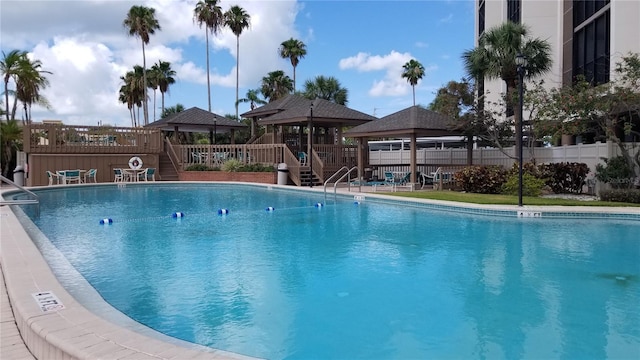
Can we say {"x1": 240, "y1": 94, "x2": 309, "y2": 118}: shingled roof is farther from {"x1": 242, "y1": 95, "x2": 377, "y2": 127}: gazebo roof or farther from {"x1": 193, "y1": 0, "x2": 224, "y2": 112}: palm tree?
{"x1": 193, "y1": 0, "x2": 224, "y2": 112}: palm tree

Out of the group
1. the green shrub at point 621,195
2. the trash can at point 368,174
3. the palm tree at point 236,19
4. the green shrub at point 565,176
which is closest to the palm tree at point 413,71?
the palm tree at point 236,19

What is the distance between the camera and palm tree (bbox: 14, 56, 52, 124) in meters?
29.9

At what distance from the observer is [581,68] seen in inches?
908

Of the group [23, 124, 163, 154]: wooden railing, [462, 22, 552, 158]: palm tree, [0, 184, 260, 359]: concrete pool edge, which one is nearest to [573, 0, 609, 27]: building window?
[462, 22, 552, 158]: palm tree

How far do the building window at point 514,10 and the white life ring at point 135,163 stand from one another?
23025 mm

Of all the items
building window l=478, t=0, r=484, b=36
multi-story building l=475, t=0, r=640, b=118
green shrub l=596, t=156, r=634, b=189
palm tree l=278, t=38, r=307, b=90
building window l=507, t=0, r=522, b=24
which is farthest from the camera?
palm tree l=278, t=38, r=307, b=90

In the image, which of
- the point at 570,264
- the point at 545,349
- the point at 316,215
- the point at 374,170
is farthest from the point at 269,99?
the point at 545,349

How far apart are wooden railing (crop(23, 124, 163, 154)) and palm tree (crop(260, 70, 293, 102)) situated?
60.1ft

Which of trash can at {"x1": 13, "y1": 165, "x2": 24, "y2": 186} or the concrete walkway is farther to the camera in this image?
trash can at {"x1": 13, "y1": 165, "x2": 24, "y2": 186}

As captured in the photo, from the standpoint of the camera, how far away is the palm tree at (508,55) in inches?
740

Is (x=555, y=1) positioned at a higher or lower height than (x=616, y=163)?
higher

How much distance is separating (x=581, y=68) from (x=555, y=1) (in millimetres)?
5860

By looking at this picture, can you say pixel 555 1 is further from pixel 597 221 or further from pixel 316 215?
pixel 316 215

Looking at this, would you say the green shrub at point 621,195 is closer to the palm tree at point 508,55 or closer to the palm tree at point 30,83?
the palm tree at point 508,55
